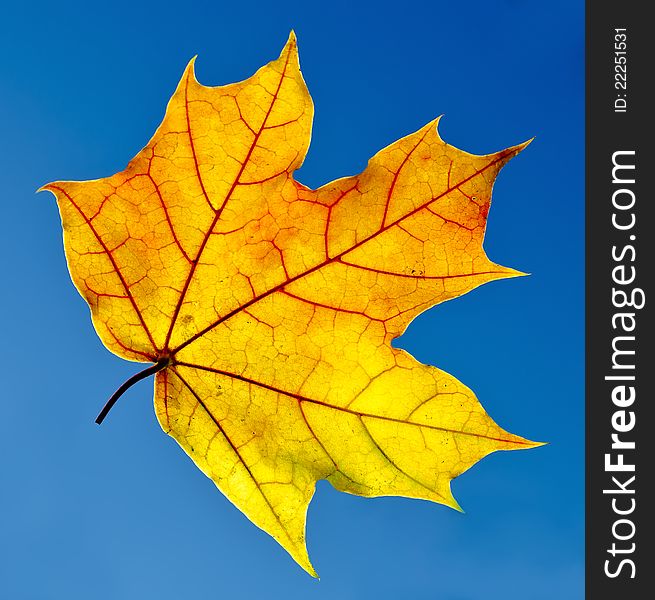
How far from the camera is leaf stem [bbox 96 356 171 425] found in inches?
47.7

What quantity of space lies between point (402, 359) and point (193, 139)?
59 centimetres

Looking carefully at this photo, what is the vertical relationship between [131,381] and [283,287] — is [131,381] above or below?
below

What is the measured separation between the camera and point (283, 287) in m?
1.25

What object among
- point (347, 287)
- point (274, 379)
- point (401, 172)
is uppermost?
point (401, 172)

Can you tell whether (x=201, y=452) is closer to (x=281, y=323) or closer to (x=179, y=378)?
(x=179, y=378)

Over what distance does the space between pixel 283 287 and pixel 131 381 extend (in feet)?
1.18

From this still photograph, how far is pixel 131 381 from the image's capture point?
1246 mm

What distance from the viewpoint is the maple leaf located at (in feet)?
3.82

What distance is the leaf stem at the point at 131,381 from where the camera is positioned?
1.21 meters

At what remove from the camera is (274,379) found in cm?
129

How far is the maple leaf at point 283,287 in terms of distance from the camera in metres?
1.16

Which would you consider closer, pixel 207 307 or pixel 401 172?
pixel 401 172

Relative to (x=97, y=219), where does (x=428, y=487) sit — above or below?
below

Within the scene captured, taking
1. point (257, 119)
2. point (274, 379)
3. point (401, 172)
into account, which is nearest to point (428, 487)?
point (274, 379)
